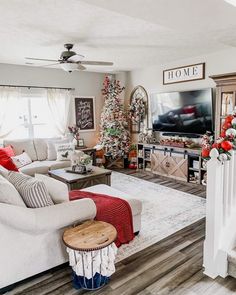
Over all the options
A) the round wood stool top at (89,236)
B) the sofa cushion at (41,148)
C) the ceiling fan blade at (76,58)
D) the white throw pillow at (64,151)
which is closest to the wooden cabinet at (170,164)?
the white throw pillow at (64,151)

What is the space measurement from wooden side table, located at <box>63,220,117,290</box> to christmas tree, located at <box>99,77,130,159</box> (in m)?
Result: 4.28

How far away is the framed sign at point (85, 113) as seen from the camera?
21.8ft

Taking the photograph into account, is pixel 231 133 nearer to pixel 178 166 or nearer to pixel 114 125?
pixel 178 166

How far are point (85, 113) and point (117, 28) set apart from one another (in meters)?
3.71

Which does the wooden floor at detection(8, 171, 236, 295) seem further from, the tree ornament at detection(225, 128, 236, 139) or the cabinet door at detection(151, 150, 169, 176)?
the cabinet door at detection(151, 150, 169, 176)

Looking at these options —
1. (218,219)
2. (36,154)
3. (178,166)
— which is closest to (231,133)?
(218,219)

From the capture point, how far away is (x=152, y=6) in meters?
2.06

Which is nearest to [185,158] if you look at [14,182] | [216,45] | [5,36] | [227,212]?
[216,45]

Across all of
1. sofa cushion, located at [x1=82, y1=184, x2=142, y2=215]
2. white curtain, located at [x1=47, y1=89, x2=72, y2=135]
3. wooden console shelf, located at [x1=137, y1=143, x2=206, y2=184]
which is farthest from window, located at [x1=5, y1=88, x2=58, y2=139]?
sofa cushion, located at [x1=82, y1=184, x2=142, y2=215]

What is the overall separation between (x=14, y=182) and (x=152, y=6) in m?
2.07

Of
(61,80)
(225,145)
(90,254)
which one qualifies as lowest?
(90,254)

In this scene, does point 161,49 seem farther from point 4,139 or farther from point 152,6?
point 4,139

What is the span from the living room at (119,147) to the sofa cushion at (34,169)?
2 cm

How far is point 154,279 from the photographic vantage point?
227 cm
